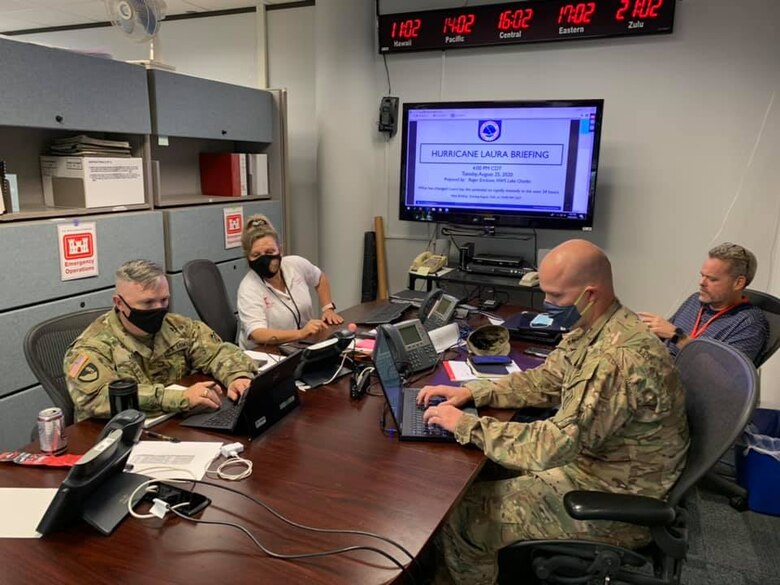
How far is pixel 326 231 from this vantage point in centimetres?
430

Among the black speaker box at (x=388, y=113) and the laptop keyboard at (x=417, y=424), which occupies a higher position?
the black speaker box at (x=388, y=113)

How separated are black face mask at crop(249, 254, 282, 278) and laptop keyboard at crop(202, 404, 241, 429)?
1.01 meters

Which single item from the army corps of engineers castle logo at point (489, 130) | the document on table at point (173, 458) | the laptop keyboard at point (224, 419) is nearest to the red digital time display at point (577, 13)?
the army corps of engineers castle logo at point (489, 130)

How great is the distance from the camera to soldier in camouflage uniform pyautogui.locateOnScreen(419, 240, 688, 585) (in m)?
1.41

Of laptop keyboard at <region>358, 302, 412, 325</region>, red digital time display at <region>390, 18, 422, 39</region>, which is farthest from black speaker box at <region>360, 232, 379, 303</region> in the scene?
red digital time display at <region>390, 18, 422, 39</region>

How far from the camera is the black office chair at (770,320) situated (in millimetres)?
2291

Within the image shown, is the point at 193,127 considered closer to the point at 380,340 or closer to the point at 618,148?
the point at 380,340

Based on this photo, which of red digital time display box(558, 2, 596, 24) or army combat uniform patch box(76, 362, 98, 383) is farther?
red digital time display box(558, 2, 596, 24)

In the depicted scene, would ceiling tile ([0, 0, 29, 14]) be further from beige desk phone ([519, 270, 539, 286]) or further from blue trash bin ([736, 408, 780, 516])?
blue trash bin ([736, 408, 780, 516])

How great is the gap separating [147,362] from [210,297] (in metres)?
0.91

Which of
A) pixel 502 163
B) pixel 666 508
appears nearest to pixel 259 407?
pixel 666 508

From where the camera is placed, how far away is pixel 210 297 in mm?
2727

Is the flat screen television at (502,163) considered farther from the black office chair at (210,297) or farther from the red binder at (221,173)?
the black office chair at (210,297)

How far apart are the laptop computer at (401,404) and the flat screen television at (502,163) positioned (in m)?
2.02
